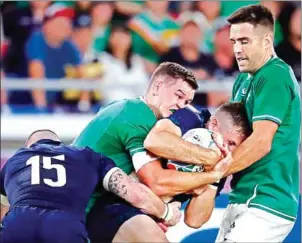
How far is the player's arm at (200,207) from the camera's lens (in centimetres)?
414

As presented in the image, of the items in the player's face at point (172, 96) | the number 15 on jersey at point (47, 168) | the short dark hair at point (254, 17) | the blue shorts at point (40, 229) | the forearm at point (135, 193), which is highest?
the short dark hair at point (254, 17)

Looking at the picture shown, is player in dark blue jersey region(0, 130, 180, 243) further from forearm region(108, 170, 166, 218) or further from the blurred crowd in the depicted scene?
the blurred crowd

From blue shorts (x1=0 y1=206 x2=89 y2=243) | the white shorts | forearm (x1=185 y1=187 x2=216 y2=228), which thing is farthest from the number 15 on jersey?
the white shorts

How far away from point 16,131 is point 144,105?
12.0 ft

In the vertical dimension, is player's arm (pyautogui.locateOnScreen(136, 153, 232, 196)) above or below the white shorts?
above

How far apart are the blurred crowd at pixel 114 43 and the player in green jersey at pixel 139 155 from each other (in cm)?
373

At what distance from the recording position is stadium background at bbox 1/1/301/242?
8039 millimetres

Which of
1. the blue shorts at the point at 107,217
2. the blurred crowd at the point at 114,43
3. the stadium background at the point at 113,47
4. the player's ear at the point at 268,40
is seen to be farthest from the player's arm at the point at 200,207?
the blurred crowd at the point at 114,43

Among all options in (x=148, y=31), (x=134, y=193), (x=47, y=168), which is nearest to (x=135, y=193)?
(x=134, y=193)

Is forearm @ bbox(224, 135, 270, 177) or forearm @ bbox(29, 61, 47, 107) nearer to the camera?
forearm @ bbox(224, 135, 270, 177)

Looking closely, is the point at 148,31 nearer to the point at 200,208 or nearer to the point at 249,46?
the point at 249,46

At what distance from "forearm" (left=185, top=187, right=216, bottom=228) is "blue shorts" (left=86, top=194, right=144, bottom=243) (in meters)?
0.25

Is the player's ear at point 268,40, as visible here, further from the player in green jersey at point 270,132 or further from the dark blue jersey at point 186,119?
the dark blue jersey at point 186,119

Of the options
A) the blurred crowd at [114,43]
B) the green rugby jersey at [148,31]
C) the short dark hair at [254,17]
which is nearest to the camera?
the short dark hair at [254,17]
